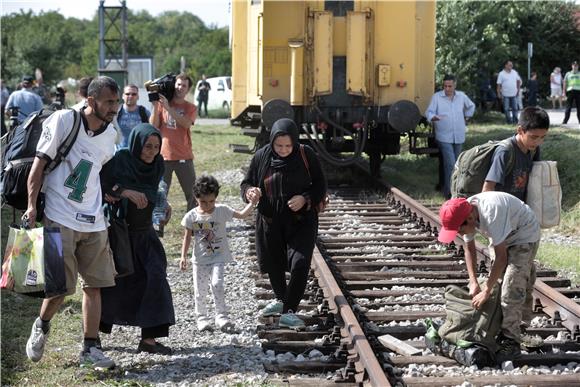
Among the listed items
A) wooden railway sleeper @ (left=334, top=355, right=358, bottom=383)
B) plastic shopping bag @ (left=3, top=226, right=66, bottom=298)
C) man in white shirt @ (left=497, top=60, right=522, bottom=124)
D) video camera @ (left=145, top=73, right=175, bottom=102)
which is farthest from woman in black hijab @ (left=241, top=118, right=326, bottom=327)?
man in white shirt @ (left=497, top=60, right=522, bottom=124)

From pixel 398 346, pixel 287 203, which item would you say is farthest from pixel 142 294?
pixel 398 346

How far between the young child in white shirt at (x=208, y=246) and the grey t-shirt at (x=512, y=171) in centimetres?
185

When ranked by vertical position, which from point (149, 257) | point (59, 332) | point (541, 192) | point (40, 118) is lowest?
point (59, 332)

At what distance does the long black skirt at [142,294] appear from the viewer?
6.62m

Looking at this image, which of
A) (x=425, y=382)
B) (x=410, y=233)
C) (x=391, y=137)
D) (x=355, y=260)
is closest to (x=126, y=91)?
(x=355, y=260)

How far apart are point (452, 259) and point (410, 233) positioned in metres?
1.66

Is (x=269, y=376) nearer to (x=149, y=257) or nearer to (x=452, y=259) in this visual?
(x=149, y=257)

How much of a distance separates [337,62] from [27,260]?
9.27 meters

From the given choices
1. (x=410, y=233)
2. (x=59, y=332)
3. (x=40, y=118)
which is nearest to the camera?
(x=40, y=118)

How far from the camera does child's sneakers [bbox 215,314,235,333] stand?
279 inches

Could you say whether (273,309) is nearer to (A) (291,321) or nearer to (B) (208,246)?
(A) (291,321)

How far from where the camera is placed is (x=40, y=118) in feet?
20.3

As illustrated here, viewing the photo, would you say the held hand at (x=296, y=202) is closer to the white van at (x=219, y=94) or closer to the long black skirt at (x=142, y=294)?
the long black skirt at (x=142, y=294)

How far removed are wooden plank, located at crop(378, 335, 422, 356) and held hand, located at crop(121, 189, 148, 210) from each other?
182 centimetres
